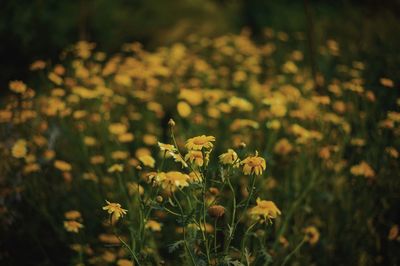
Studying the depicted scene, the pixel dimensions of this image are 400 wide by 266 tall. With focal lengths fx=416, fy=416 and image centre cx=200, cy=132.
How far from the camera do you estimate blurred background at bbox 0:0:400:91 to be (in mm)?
3674

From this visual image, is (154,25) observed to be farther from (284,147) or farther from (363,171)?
(363,171)

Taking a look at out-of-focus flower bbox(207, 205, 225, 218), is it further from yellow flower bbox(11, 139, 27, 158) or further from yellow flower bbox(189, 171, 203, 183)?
yellow flower bbox(11, 139, 27, 158)

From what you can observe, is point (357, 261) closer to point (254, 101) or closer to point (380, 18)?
point (254, 101)

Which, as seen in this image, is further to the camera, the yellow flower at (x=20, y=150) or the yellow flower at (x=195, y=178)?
the yellow flower at (x=20, y=150)

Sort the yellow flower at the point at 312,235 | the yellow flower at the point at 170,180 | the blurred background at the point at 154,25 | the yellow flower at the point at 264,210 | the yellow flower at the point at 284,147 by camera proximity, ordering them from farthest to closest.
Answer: the blurred background at the point at 154,25
the yellow flower at the point at 284,147
the yellow flower at the point at 312,235
the yellow flower at the point at 264,210
the yellow flower at the point at 170,180

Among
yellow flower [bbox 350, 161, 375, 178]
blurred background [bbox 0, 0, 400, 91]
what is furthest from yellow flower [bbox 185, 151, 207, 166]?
blurred background [bbox 0, 0, 400, 91]

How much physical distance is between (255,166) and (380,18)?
4580mm

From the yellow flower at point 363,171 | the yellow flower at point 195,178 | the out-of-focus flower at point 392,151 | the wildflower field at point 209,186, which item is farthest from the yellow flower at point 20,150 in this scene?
the out-of-focus flower at point 392,151

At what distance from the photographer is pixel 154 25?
5.07m

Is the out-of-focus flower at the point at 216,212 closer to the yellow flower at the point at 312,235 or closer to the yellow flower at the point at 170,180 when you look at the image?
the yellow flower at the point at 170,180

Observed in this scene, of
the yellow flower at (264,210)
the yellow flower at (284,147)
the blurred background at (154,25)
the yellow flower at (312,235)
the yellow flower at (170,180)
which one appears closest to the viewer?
the yellow flower at (170,180)

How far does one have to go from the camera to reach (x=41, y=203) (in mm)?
2244

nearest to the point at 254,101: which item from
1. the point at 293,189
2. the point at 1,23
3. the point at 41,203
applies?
the point at 293,189

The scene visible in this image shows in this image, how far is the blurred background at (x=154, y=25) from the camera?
3674mm
